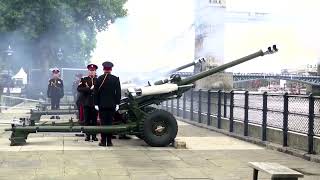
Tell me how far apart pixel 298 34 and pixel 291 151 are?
7.67 ft

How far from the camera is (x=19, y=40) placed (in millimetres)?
37219

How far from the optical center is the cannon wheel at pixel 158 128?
11680 mm

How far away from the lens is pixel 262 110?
12859mm

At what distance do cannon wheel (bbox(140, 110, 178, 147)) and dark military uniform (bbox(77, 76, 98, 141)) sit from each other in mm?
1532

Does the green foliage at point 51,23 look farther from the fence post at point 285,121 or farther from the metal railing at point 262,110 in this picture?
the fence post at point 285,121

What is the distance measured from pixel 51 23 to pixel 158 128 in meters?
26.7

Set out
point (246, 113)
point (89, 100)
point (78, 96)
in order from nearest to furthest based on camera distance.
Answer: point (89, 100) < point (246, 113) < point (78, 96)

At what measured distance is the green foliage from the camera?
35.5 meters

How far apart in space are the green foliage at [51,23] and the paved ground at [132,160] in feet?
77.1

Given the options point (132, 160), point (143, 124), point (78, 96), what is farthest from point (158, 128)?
point (78, 96)

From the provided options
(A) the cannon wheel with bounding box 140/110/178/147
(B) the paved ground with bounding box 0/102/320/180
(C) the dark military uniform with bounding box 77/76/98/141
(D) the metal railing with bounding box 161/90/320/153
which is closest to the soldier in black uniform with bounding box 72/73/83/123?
(C) the dark military uniform with bounding box 77/76/98/141

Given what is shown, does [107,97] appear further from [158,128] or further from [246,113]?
[246,113]

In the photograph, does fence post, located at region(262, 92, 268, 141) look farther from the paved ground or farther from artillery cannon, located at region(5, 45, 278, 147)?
artillery cannon, located at region(5, 45, 278, 147)

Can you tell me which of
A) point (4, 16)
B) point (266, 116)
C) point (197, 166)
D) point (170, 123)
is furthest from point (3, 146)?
point (4, 16)
